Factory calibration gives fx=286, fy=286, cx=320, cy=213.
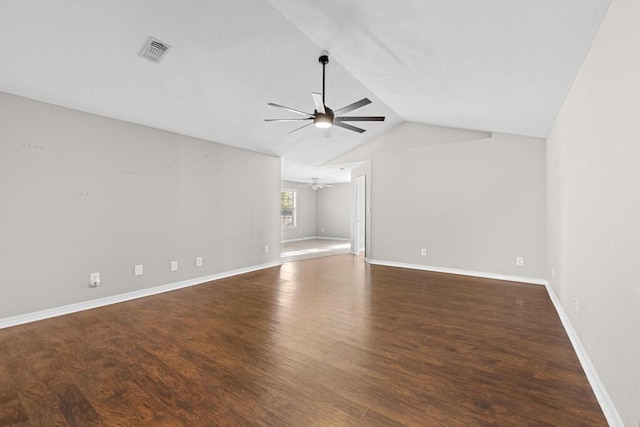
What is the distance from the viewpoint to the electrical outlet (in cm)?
340

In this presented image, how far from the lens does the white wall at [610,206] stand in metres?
1.31

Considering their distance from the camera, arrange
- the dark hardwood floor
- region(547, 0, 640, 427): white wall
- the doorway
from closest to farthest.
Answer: region(547, 0, 640, 427): white wall < the dark hardwood floor < the doorway

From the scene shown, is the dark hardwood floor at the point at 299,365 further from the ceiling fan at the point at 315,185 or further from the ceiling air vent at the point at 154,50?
the ceiling fan at the point at 315,185

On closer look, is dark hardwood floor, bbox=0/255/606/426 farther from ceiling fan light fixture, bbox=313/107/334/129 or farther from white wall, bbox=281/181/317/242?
white wall, bbox=281/181/317/242

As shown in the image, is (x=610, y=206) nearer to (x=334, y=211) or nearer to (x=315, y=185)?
(x=315, y=185)

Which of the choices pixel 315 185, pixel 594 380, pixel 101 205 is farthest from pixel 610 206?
pixel 315 185

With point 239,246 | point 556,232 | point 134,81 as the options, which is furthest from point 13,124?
point 556,232

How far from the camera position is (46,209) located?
3102 millimetres

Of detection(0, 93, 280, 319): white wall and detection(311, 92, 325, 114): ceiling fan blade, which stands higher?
detection(311, 92, 325, 114): ceiling fan blade

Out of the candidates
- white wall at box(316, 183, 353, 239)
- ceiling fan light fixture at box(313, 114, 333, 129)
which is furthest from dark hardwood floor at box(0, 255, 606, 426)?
white wall at box(316, 183, 353, 239)

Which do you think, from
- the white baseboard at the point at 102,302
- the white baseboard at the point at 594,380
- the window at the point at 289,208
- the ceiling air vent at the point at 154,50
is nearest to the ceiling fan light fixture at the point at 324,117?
the ceiling air vent at the point at 154,50

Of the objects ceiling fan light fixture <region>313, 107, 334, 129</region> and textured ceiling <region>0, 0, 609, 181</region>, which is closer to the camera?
textured ceiling <region>0, 0, 609, 181</region>

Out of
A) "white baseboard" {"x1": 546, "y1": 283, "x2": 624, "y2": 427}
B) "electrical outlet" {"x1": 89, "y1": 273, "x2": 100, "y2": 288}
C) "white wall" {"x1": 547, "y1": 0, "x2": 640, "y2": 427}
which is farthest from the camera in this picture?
"electrical outlet" {"x1": 89, "y1": 273, "x2": 100, "y2": 288}

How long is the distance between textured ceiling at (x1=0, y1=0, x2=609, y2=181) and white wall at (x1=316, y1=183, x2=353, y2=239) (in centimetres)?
691
